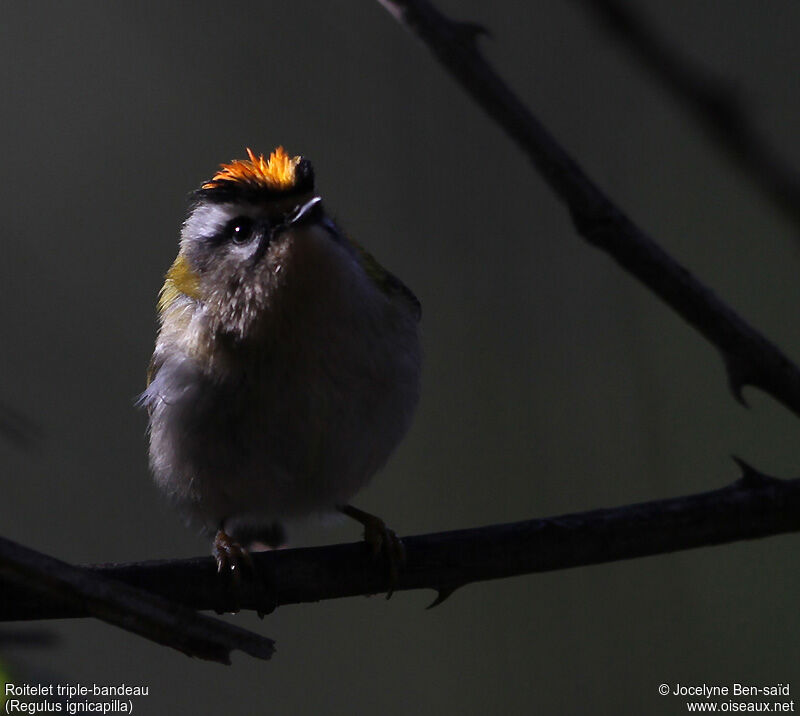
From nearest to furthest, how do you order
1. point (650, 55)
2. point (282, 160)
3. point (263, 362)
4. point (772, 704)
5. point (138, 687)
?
point (650, 55), point (263, 362), point (282, 160), point (772, 704), point (138, 687)

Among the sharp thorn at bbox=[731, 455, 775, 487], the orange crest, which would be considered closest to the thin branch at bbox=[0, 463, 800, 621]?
the sharp thorn at bbox=[731, 455, 775, 487]

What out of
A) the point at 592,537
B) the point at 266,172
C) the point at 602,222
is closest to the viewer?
the point at 602,222

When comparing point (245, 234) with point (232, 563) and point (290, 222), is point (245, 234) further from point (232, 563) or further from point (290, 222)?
point (232, 563)

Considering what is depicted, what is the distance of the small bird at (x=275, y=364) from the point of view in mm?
1499

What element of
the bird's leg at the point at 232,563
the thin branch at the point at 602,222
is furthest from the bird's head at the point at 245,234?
the thin branch at the point at 602,222

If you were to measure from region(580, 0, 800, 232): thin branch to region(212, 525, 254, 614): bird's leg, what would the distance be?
81cm

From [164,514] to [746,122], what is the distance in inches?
105

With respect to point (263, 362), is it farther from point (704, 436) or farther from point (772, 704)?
point (704, 436)

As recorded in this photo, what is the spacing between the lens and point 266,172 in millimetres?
1620

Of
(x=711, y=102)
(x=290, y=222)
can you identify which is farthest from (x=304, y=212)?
(x=711, y=102)

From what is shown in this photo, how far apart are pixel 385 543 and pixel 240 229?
593mm

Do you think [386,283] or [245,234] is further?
[386,283]

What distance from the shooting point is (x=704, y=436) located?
121 inches

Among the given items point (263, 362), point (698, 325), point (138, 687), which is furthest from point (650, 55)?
point (138, 687)
